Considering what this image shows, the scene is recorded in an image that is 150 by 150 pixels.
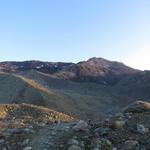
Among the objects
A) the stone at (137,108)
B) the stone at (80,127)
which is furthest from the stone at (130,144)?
the stone at (137,108)

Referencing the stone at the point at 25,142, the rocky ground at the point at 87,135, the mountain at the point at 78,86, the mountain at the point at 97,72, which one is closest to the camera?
the rocky ground at the point at 87,135

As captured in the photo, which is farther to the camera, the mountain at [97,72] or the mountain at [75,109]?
the mountain at [97,72]

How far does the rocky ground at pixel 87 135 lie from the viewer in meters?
9.29

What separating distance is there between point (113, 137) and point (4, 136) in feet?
8.48

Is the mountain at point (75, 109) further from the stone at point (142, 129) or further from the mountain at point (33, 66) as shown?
the mountain at point (33, 66)

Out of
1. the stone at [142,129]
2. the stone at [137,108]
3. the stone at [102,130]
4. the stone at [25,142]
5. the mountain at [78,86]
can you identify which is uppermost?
the stone at [137,108]

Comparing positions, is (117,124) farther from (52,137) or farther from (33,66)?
(33,66)

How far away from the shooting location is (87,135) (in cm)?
978

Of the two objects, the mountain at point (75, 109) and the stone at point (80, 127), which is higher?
the stone at point (80, 127)

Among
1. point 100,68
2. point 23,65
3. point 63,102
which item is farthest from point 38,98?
point 23,65

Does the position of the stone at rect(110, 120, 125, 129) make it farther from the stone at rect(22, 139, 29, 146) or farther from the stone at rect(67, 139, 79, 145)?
the stone at rect(22, 139, 29, 146)

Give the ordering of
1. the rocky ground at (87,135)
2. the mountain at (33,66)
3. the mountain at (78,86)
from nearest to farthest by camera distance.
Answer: the rocky ground at (87,135) → the mountain at (78,86) → the mountain at (33,66)

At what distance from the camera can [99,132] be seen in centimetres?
987

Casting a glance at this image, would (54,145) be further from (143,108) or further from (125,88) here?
(125,88)
